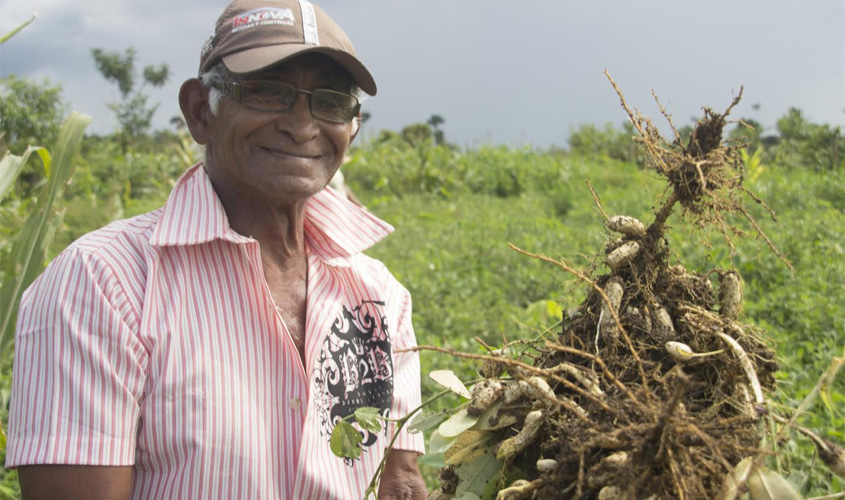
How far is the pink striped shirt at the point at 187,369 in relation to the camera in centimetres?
150

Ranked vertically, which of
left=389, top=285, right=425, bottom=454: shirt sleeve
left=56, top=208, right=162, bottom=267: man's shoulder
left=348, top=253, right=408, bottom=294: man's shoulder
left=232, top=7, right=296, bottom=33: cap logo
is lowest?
left=389, top=285, right=425, bottom=454: shirt sleeve

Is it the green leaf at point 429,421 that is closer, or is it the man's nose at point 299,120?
the green leaf at point 429,421

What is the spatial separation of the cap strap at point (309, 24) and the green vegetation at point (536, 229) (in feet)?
2.77

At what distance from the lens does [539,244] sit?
6602mm

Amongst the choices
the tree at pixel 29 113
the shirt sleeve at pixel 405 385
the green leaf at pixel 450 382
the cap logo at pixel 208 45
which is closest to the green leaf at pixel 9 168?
the cap logo at pixel 208 45

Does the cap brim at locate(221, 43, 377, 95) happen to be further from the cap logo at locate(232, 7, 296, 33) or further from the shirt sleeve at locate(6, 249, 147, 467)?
the shirt sleeve at locate(6, 249, 147, 467)

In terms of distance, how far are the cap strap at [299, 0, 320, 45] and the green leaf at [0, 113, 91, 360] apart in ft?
2.67

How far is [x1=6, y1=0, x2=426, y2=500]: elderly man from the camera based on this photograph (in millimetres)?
1511

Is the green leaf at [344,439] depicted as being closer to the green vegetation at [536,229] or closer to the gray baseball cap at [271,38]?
the green vegetation at [536,229]

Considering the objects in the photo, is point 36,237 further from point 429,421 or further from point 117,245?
point 429,421

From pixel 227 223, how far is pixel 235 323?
25 cm

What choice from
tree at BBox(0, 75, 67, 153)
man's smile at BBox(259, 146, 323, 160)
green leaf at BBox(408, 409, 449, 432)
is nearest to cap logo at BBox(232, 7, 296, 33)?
man's smile at BBox(259, 146, 323, 160)

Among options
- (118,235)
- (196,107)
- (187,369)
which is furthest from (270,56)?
(187,369)

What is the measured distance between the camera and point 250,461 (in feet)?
5.49
